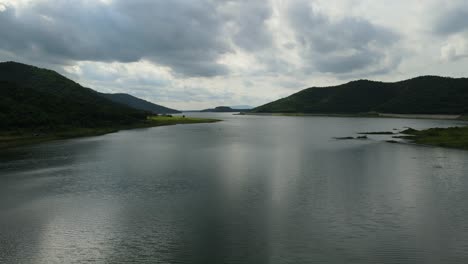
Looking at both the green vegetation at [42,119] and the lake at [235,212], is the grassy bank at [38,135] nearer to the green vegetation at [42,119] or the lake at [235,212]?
the green vegetation at [42,119]

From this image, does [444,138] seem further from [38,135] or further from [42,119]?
[42,119]

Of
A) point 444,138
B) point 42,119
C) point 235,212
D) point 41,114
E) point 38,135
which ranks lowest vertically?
point 235,212

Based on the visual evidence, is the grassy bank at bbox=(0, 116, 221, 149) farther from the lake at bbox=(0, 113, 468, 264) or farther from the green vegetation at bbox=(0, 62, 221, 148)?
the lake at bbox=(0, 113, 468, 264)

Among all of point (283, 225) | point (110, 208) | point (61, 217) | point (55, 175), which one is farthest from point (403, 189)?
point (55, 175)

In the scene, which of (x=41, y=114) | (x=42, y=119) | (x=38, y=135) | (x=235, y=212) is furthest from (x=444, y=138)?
(x=41, y=114)

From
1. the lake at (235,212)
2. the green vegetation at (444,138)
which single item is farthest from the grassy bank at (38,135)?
the green vegetation at (444,138)

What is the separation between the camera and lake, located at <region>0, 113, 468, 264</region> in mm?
25766

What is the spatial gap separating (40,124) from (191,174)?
94.5 metres

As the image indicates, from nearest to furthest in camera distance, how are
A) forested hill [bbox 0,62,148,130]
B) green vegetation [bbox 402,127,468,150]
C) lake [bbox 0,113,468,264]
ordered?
1. lake [bbox 0,113,468,264]
2. green vegetation [bbox 402,127,468,150]
3. forested hill [bbox 0,62,148,130]

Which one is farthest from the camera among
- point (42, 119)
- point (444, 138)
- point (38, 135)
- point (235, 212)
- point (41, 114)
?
point (41, 114)

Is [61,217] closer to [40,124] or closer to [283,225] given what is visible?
[283,225]

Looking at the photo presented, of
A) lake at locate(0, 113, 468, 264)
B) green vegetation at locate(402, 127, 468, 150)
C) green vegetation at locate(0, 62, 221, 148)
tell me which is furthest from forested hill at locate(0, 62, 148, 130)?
green vegetation at locate(402, 127, 468, 150)

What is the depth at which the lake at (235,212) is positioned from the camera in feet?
84.5

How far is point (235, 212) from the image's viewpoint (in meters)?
35.3
